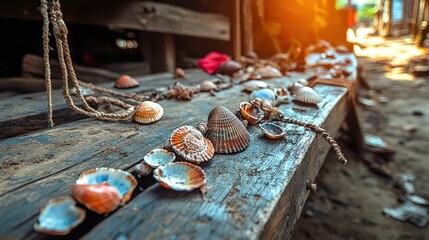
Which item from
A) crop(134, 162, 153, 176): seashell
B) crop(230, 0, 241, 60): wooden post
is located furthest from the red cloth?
crop(134, 162, 153, 176): seashell

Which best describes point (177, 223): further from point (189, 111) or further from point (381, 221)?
point (381, 221)

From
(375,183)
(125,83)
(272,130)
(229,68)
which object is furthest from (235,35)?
(272,130)

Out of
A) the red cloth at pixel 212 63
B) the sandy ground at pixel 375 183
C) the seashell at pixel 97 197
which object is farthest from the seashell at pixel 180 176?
the red cloth at pixel 212 63

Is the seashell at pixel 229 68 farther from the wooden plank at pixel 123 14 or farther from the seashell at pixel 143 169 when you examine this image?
the seashell at pixel 143 169

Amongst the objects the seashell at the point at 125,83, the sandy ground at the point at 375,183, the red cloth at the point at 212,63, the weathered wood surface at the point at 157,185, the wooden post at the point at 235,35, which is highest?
the wooden post at the point at 235,35

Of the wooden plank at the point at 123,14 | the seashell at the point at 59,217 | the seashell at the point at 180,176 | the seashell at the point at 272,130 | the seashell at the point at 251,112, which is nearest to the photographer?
the seashell at the point at 59,217
